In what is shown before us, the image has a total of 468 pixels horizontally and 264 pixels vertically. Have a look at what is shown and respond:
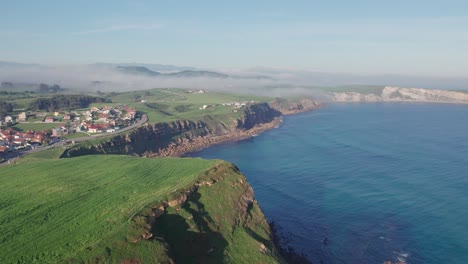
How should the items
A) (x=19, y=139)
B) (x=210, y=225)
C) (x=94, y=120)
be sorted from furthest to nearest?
1. (x=94, y=120)
2. (x=19, y=139)
3. (x=210, y=225)

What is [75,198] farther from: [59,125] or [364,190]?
[59,125]

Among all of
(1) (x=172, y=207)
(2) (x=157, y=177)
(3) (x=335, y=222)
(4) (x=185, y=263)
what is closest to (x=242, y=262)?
(4) (x=185, y=263)

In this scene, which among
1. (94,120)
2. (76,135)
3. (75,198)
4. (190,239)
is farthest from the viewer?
(94,120)

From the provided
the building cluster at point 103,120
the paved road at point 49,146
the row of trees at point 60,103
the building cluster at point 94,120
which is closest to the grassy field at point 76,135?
the building cluster at point 94,120

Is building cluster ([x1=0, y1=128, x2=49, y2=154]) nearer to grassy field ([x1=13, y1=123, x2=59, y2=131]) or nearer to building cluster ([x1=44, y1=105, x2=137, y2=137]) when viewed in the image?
building cluster ([x1=44, y1=105, x2=137, y2=137])

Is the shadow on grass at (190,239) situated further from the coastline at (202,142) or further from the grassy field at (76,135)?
the grassy field at (76,135)

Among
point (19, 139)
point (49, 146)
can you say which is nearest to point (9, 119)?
point (19, 139)

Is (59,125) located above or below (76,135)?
above
